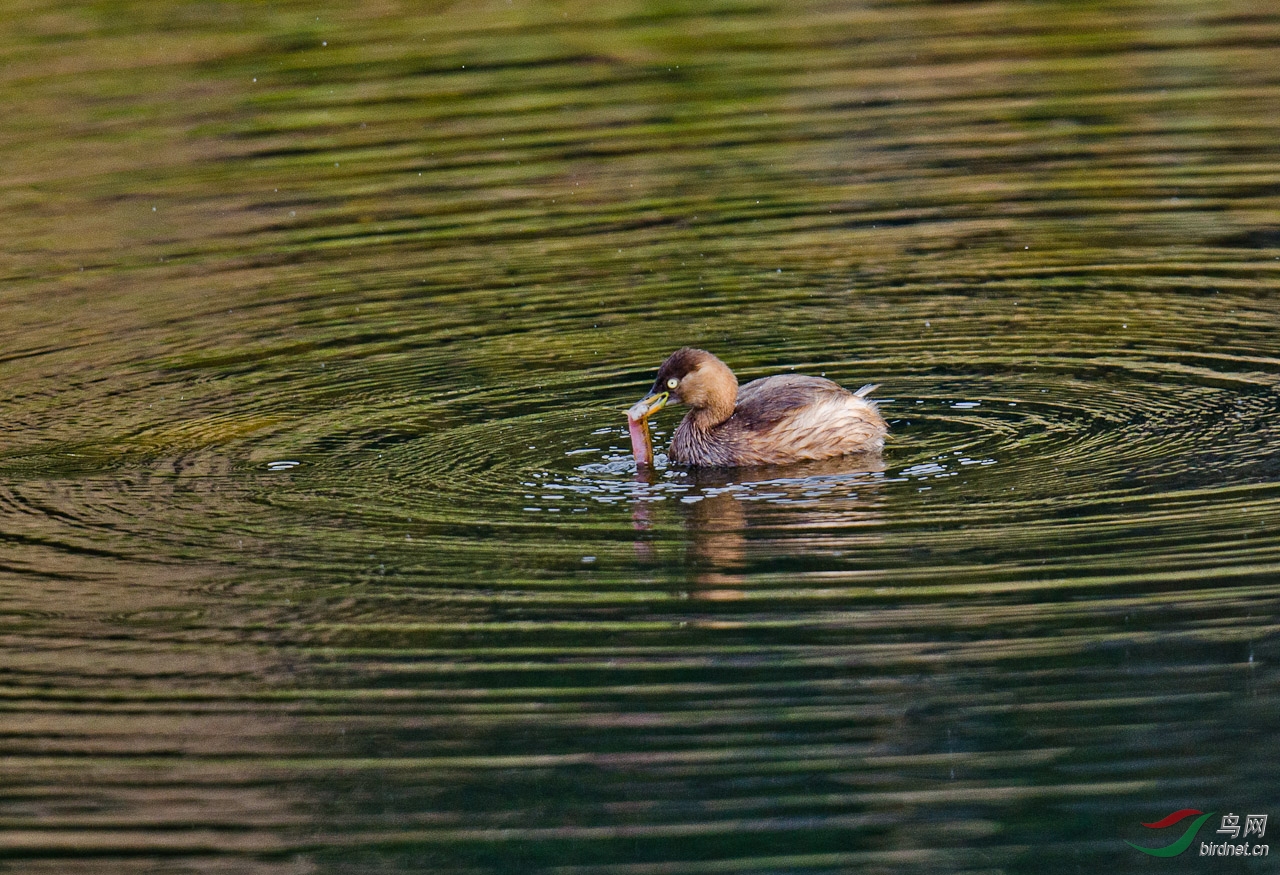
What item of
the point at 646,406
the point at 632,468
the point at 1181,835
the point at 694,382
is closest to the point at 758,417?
the point at 694,382

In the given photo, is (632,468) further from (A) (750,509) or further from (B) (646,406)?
(A) (750,509)

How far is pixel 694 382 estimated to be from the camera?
34.5ft

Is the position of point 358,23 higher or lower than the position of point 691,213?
higher

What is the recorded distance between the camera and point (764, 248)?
14750mm

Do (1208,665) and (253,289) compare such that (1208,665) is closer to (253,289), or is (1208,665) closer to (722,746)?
(722,746)

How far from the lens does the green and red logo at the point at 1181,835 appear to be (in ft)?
20.4

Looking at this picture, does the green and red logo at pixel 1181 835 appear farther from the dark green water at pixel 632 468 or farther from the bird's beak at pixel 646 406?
the bird's beak at pixel 646 406

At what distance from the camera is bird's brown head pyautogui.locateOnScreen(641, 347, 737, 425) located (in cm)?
1049

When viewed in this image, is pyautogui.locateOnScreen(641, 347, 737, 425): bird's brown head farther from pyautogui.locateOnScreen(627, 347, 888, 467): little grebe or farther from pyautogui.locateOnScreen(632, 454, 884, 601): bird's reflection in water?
pyautogui.locateOnScreen(632, 454, 884, 601): bird's reflection in water

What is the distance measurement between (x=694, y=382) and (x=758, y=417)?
A: 40 centimetres

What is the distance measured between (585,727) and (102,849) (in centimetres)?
170

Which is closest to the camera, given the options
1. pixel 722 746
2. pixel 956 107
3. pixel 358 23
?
pixel 722 746

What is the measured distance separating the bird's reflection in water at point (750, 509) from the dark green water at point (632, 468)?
0.04 m

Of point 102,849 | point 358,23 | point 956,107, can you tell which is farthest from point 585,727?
point 358,23
